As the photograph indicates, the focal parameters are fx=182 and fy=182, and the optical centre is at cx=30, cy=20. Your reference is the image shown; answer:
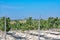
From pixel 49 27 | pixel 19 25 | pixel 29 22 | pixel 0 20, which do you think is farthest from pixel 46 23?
pixel 0 20

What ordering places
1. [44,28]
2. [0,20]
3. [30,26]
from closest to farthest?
[0,20] → [30,26] → [44,28]

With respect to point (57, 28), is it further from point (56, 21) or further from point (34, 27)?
point (34, 27)

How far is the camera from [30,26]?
2244 centimetres

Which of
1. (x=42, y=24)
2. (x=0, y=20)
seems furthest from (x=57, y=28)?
(x=0, y=20)

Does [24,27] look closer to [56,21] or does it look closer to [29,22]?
[29,22]

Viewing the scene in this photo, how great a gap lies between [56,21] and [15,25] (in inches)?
239

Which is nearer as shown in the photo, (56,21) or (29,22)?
(29,22)

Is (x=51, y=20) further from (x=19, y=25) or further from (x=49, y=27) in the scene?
(x=19, y=25)

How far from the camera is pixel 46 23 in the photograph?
24.3 meters

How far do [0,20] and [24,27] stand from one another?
3.02 metres

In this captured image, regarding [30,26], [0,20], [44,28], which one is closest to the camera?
[0,20]

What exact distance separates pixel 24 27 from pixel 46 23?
12.6ft

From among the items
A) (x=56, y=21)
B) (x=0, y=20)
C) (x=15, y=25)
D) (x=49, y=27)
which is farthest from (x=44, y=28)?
(x=0, y=20)

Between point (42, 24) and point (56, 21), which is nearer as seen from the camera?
point (42, 24)
